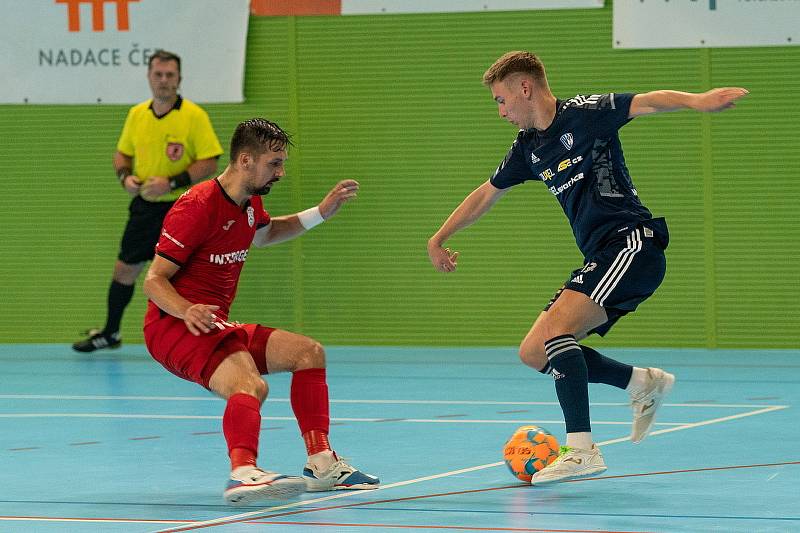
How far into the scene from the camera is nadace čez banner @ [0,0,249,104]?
13172mm

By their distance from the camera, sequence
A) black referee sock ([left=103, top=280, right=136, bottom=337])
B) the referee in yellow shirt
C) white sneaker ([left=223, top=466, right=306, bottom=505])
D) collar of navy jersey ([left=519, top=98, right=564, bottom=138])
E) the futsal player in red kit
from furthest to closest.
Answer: black referee sock ([left=103, top=280, right=136, bottom=337]) → the referee in yellow shirt → collar of navy jersey ([left=519, top=98, right=564, bottom=138]) → the futsal player in red kit → white sneaker ([left=223, top=466, right=306, bottom=505])

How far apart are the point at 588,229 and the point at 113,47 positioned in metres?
7.64

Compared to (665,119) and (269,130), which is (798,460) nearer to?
(269,130)

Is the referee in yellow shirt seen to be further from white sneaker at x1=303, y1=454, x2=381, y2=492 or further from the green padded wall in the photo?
white sneaker at x1=303, y1=454, x2=381, y2=492

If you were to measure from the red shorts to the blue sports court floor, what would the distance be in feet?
1.77

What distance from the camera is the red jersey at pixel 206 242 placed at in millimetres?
6316

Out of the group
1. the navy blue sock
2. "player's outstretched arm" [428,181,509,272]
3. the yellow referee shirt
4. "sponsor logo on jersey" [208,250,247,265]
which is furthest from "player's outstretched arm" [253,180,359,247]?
the yellow referee shirt

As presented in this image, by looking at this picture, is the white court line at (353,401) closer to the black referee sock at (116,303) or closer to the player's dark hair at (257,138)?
the black referee sock at (116,303)

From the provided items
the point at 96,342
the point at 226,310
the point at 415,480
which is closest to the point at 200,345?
the point at 226,310

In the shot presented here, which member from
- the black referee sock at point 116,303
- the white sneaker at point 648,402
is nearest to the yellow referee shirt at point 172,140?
the black referee sock at point 116,303

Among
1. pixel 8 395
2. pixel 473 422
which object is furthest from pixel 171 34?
pixel 473 422

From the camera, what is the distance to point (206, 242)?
21.1ft

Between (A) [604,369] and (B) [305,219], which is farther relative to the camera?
(B) [305,219]

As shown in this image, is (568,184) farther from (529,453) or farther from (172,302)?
(172,302)
